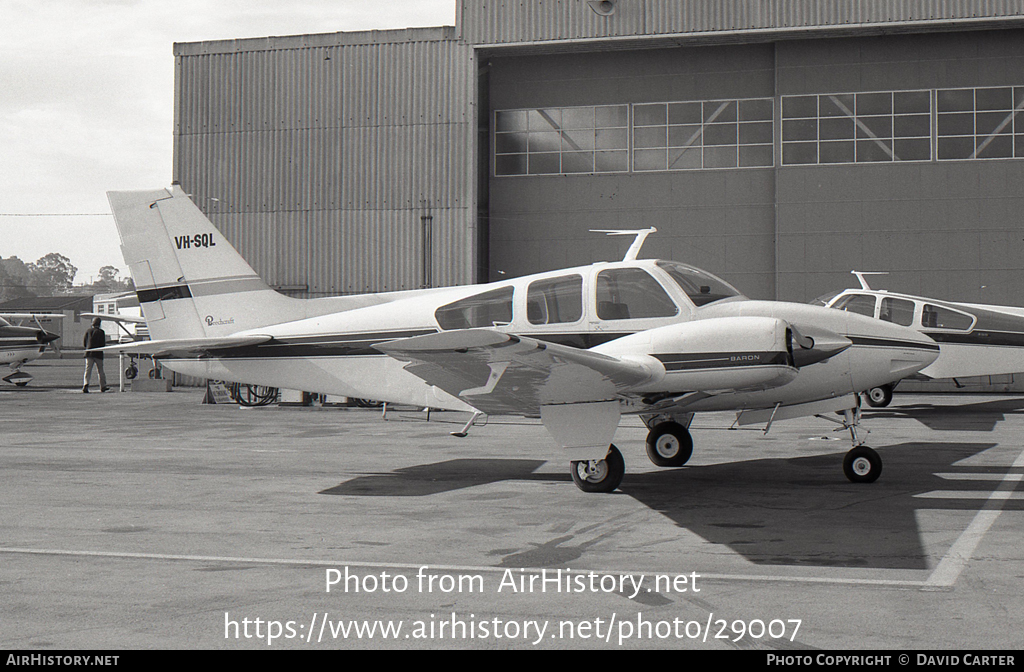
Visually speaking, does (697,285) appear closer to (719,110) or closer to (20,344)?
(719,110)

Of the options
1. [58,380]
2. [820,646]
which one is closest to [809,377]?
[820,646]

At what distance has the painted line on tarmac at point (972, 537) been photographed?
5.49m

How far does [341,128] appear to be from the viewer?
2858 cm

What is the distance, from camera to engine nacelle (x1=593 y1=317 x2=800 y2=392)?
7945mm

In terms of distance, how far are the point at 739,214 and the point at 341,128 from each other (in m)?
12.6

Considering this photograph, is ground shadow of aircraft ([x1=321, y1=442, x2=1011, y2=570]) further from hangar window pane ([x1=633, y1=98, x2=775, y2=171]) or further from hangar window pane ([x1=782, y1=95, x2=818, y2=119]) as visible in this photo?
hangar window pane ([x1=782, y1=95, x2=818, y2=119])

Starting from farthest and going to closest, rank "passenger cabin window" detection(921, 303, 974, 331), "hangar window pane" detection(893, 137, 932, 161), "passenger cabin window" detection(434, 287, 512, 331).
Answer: "hangar window pane" detection(893, 137, 932, 161)
"passenger cabin window" detection(921, 303, 974, 331)
"passenger cabin window" detection(434, 287, 512, 331)

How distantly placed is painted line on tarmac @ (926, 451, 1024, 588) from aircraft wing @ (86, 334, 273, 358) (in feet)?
24.2

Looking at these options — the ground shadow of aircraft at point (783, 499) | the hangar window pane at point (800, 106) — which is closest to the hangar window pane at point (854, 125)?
the hangar window pane at point (800, 106)

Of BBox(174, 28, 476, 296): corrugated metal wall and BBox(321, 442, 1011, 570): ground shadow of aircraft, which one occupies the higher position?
BBox(174, 28, 476, 296): corrugated metal wall

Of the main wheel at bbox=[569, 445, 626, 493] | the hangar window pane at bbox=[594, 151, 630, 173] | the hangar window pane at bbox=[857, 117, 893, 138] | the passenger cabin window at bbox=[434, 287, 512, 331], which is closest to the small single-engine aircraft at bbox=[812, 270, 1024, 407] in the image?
the hangar window pane at bbox=[857, 117, 893, 138]

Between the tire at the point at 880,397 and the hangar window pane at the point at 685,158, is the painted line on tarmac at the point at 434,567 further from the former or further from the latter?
the hangar window pane at the point at 685,158

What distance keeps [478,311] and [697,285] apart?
7.56 feet

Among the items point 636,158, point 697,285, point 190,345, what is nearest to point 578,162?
point 636,158
